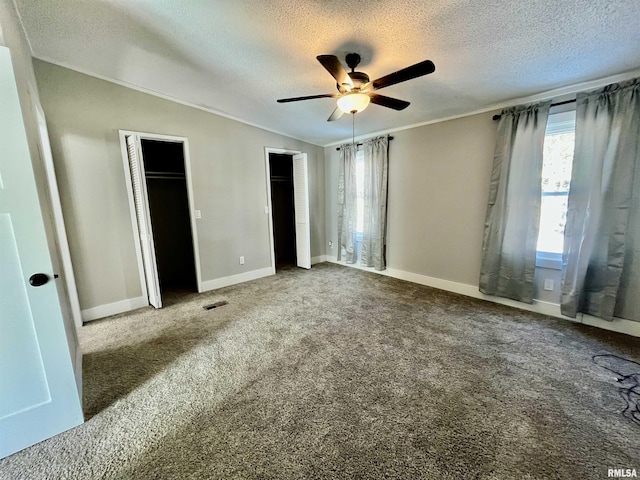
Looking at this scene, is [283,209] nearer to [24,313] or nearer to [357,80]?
[357,80]

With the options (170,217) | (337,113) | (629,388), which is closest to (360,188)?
(337,113)

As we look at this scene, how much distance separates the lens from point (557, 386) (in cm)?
181

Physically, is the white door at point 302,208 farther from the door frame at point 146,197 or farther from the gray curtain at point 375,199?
the door frame at point 146,197

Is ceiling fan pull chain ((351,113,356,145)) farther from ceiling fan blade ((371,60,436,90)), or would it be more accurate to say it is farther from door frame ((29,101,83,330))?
door frame ((29,101,83,330))

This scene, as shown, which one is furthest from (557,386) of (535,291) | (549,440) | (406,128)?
(406,128)

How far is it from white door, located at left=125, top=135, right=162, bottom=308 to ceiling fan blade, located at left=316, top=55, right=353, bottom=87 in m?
2.40

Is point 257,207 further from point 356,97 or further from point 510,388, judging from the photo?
point 510,388

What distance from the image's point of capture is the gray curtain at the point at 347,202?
466 centimetres

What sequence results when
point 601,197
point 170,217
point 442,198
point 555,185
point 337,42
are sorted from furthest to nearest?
1. point 170,217
2. point 442,198
3. point 555,185
4. point 601,197
5. point 337,42

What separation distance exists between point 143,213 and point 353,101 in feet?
8.79

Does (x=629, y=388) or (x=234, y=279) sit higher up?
(x=234, y=279)

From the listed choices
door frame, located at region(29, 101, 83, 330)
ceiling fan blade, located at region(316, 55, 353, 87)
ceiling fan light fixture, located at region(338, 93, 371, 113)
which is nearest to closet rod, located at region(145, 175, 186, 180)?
door frame, located at region(29, 101, 83, 330)

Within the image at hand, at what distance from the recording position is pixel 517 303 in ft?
10.2

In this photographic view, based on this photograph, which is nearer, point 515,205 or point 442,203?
point 515,205
